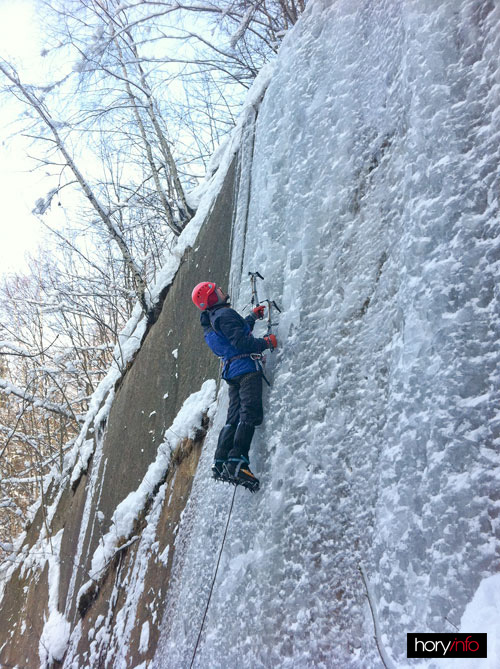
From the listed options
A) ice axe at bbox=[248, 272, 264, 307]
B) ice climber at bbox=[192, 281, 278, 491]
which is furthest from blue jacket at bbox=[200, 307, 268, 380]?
ice axe at bbox=[248, 272, 264, 307]

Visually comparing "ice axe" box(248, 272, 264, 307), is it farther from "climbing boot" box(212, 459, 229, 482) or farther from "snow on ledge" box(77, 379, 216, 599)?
"climbing boot" box(212, 459, 229, 482)

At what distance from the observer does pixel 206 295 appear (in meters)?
3.23

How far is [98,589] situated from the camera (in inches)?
170

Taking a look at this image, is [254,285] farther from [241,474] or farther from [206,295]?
[241,474]

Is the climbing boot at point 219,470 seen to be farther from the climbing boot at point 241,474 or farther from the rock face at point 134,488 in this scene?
the rock face at point 134,488

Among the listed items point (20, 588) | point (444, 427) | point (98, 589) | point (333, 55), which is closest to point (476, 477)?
point (444, 427)

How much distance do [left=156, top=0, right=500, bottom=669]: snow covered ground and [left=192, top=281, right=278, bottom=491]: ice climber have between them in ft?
0.33

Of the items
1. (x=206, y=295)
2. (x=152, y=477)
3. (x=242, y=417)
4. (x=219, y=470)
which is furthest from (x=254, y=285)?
(x=152, y=477)

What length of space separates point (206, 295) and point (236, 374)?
2.00 ft

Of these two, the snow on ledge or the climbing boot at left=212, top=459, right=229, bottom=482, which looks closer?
the climbing boot at left=212, top=459, right=229, bottom=482

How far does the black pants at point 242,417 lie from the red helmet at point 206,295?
563 mm

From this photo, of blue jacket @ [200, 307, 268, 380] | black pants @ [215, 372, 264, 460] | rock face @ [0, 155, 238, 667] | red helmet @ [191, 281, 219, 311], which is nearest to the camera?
black pants @ [215, 372, 264, 460]

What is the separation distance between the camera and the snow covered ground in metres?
1.77

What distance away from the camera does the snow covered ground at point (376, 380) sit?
1772mm
